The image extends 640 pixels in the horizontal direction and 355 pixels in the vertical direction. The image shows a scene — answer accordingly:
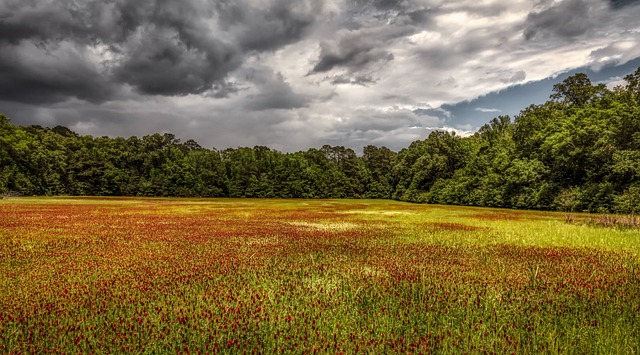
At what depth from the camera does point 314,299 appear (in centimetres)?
783

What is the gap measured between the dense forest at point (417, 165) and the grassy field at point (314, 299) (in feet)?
144

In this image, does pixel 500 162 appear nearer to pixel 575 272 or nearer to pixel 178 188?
pixel 575 272

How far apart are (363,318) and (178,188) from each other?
10528 centimetres

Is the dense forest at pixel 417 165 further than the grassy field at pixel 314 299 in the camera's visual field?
Yes

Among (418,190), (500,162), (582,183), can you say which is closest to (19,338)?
(582,183)

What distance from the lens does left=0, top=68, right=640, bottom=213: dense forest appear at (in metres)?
49.9

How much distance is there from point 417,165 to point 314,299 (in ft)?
302

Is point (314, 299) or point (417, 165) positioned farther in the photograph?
point (417, 165)

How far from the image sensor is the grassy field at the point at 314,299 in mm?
5703

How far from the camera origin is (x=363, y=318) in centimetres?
674

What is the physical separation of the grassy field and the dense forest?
43.8 m

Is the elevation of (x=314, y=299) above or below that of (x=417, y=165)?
below

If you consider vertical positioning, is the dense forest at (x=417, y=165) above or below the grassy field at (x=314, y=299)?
above

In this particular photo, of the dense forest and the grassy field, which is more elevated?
the dense forest
